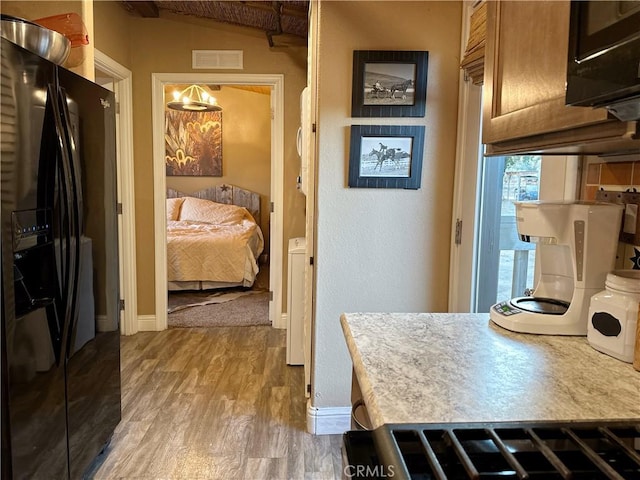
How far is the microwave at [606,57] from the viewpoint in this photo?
0.69 meters

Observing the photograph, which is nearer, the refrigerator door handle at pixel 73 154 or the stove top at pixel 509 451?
the stove top at pixel 509 451

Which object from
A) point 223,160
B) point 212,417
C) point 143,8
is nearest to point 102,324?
point 212,417

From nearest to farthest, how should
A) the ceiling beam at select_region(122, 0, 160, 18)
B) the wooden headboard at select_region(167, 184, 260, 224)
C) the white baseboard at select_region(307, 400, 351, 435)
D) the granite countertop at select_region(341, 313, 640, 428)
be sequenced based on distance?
1. the granite countertop at select_region(341, 313, 640, 428)
2. the white baseboard at select_region(307, 400, 351, 435)
3. the ceiling beam at select_region(122, 0, 160, 18)
4. the wooden headboard at select_region(167, 184, 260, 224)

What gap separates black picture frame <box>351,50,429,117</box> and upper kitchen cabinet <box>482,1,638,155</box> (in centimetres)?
103

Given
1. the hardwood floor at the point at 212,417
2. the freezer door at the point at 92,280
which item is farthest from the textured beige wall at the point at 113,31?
the hardwood floor at the point at 212,417

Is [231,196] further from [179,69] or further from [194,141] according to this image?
[179,69]

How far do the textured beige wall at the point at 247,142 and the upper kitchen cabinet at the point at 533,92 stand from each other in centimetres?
607

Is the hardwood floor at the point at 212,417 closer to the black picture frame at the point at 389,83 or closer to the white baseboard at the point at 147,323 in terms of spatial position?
the white baseboard at the point at 147,323

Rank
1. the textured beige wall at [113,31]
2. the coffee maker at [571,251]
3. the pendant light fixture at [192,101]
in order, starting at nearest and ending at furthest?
the coffee maker at [571,251], the textured beige wall at [113,31], the pendant light fixture at [192,101]

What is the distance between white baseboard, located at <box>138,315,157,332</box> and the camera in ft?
13.5

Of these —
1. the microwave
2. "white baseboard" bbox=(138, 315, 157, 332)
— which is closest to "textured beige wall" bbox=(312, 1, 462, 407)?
the microwave

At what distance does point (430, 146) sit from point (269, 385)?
1824 mm

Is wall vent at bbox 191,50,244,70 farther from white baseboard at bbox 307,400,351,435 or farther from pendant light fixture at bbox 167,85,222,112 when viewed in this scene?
white baseboard at bbox 307,400,351,435

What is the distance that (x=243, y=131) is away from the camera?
7.24m
